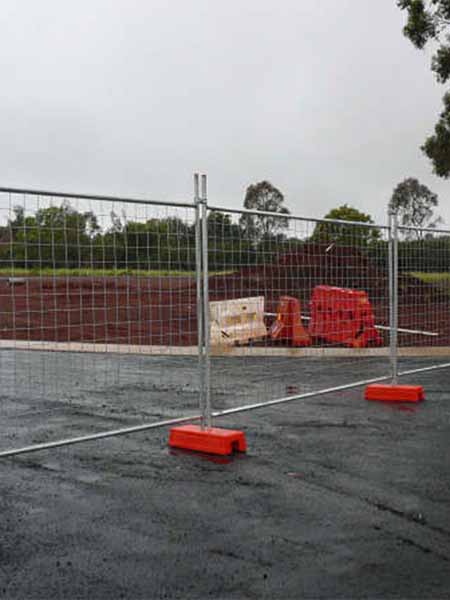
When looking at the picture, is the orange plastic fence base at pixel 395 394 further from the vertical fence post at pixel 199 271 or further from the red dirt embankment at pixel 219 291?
the vertical fence post at pixel 199 271

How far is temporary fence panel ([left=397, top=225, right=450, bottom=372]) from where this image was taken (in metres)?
9.60

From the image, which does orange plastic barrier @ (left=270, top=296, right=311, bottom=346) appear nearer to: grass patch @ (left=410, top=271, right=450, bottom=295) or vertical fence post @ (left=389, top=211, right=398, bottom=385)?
grass patch @ (left=410, top=271, right=450, bottom=295)

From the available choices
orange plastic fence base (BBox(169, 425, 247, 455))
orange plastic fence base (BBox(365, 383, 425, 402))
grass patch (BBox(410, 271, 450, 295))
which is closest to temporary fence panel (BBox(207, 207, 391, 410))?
grass patch (BBox(410, 271, 450, 295))

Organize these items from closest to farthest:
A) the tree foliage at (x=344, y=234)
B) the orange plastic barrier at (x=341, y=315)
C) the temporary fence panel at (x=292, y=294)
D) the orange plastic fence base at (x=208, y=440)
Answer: the orange plastic fence base at (x=208, y=440) → the temporary fence panel at (x=292, y=294) → the tree foliage at (x=344, y=234) → the orange plastic barrier at (x=341, y=315)

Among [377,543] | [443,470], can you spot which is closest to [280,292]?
[443,470]

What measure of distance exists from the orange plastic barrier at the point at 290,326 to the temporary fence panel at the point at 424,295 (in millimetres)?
1702

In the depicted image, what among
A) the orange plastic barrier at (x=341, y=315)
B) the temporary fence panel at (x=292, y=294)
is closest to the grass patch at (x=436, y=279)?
the temporary fence panel at (x=292, y=294)

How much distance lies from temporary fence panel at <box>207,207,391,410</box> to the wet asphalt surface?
161cm

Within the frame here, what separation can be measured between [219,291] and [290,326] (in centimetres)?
515

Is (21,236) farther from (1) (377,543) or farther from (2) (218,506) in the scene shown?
(1) (377,543)

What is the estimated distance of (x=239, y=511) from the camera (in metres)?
4.70

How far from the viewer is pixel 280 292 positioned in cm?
927

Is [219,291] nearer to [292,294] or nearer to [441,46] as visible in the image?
[292,294]

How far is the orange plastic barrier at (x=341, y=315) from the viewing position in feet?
37.4
